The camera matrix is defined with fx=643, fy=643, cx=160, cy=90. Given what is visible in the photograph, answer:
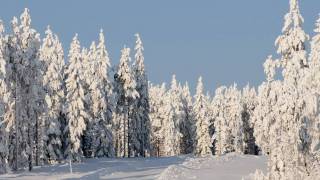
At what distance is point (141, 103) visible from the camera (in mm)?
94625

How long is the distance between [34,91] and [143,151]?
41.2 meters

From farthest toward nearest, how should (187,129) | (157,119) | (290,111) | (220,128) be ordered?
(187,129)
(157,119)
(220,128)
(290,111)

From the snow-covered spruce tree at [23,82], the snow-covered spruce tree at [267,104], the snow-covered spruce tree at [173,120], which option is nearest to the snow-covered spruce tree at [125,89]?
the snow-covered spruce tree at [173,120]

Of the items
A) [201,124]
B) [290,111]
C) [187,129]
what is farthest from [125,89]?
[290,111]

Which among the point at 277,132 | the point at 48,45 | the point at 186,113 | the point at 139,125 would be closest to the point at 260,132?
the point at 277,132

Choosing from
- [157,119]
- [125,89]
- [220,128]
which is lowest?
[220,128]

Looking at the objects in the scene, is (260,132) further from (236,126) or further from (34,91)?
(236,126)

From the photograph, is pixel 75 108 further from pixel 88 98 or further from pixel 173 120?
pixel 173 120

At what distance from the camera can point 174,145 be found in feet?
375

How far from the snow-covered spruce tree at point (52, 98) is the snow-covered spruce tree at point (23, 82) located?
998cm

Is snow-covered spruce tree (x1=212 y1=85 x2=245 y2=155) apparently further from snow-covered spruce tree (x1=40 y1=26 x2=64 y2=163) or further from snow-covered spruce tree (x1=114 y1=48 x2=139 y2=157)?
snow-covered spruce tree (x1=40 y1=26 x2=64 y2=163)

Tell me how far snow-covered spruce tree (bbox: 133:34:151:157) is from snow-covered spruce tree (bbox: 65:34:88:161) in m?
20.3

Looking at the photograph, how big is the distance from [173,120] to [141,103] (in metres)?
19.4

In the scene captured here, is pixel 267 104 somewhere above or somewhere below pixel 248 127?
below
